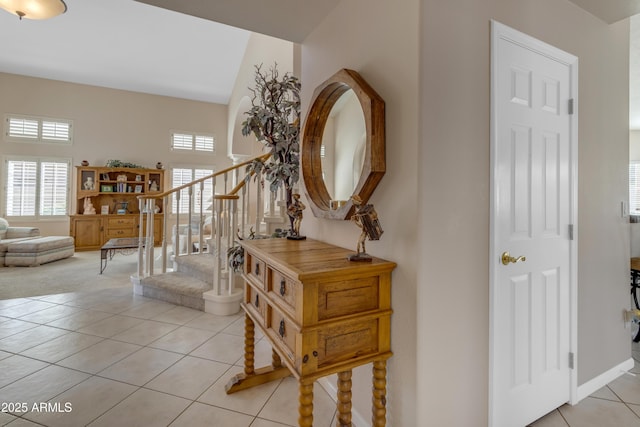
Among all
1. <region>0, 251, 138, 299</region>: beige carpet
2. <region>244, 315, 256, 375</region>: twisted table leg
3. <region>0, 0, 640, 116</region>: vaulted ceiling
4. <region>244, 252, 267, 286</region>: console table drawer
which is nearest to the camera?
<region>244, 252, 267, 286</region>: console table drawer

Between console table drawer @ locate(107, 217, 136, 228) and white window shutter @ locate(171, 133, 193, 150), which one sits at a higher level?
white window shutter @ locate(171, 133, 193, 150)

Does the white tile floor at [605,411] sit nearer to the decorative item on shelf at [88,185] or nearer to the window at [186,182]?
the window at [186,182]

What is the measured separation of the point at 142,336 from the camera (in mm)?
2625

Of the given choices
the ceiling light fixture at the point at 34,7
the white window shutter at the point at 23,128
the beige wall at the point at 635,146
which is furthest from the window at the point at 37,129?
the beige wall at the point at 635,146

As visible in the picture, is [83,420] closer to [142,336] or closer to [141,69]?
[142,336]

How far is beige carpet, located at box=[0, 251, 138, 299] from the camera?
392cm

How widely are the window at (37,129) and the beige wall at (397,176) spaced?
815 cm

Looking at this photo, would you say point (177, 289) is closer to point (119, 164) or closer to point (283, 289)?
point (283, 289)

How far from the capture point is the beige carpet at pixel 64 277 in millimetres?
3920

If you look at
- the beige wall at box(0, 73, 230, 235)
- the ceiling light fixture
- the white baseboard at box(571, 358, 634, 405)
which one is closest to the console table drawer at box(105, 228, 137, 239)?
the beige wall at box(0, 73, 230, 235)

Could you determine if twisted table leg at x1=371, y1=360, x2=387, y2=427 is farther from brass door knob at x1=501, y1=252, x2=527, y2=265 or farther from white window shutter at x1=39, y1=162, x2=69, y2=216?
white window shutter at x1=39, y1=162, x2=69, y2=216

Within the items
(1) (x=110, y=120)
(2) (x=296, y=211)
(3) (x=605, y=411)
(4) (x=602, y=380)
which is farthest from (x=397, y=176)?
(1) (x=110, y=120)

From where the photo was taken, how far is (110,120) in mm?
7402

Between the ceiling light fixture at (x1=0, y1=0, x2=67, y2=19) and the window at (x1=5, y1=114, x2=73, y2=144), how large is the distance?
13.0ft
